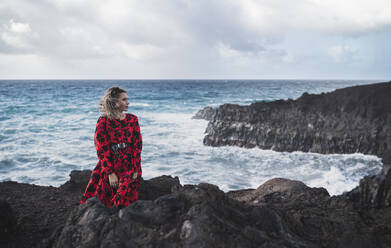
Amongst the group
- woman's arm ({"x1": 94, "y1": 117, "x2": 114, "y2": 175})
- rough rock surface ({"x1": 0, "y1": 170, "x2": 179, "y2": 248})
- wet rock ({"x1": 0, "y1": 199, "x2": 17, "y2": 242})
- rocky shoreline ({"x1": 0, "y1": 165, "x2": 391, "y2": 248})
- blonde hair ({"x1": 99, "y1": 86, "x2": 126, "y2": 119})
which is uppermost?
blonde hair ({"x1": 99, "y1": 86, "x2": 126, "y2": 119})

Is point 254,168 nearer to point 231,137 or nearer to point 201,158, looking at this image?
point 201,158

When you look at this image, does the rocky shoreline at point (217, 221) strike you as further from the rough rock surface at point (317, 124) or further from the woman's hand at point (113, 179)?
the rough rock surface at point (317, 124)

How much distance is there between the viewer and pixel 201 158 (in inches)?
501

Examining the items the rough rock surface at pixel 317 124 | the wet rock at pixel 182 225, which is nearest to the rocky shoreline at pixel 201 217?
the wet rock at pixel 182 225

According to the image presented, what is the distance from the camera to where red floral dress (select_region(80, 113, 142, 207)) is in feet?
10.6

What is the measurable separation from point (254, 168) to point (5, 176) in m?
9.36

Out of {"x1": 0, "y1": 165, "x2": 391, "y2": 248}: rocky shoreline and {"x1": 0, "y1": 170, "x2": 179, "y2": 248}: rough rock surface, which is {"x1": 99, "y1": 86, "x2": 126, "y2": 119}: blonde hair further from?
{"x1": 0, "y1": 170, "x2": 179, "y2": 248}: rough rock surface

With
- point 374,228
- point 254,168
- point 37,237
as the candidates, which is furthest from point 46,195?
point 254,168

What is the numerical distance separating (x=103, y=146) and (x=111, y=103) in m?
0.53

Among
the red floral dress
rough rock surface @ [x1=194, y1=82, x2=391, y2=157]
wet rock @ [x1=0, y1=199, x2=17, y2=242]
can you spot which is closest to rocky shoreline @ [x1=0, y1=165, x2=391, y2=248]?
wet rock @ [x1=0, y1=199, x2=17, y2=242]

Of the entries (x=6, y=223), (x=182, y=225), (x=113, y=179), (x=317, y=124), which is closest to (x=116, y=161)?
(x=113, y=179)

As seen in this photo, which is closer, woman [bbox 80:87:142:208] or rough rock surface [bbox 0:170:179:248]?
woman [bbox 80:87:142:208]

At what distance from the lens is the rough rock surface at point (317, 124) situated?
12688 millimetres

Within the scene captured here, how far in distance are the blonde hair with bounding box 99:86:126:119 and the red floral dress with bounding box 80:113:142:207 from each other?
3.2 inches
